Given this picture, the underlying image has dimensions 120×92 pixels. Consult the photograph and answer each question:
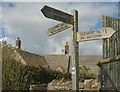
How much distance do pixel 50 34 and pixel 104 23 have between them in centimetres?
197

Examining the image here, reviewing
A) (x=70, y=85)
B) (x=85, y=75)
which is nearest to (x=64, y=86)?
(x=70, y=85)

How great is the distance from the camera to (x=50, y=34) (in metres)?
→ 4.51

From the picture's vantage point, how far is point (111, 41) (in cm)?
539

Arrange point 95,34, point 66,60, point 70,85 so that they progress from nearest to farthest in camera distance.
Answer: point 95,34
point 70,85
point 66,60

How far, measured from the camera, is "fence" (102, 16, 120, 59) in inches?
209

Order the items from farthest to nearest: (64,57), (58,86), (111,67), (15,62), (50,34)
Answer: (64,57) < (15,62) < (58,86) < (111,67) < (50,34)

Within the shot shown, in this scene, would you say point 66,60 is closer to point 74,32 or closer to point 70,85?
point 70,85

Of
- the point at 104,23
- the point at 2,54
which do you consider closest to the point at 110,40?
the point at 104,23

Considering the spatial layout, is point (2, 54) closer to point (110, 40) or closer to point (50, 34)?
point (50, 34)

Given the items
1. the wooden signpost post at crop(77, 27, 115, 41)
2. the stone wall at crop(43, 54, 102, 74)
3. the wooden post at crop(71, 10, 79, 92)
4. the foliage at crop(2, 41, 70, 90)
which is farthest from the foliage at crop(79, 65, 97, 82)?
the stone wall at crop(43, 54, 102, 74)

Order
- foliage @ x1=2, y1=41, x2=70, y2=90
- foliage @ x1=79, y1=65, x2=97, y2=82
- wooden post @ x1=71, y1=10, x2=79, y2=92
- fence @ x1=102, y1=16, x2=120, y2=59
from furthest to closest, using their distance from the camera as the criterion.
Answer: foliage @ x1=2, y1=41, x2=70, y2=90 < foliage @ x1=79, y1=65, x2=97, y2=82 < fence @ x1=102, y1=16, x2=120, y2=59 < wooden post @ x1=71, y1=10, x2=79, y2=92

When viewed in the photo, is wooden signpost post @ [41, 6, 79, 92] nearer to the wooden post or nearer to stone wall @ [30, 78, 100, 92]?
the wooden post

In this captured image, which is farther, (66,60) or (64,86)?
(66,60)

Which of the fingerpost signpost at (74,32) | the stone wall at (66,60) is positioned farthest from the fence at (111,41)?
the stone wall at (66,60)
